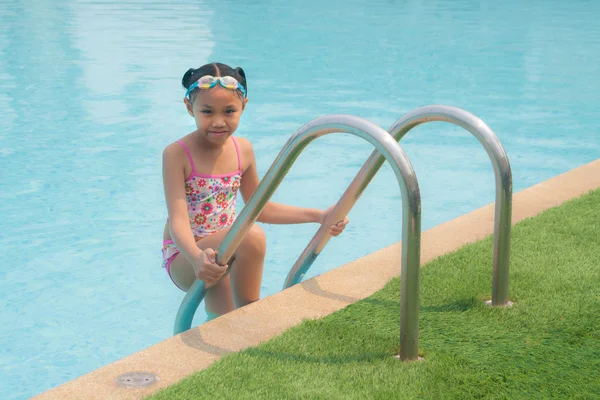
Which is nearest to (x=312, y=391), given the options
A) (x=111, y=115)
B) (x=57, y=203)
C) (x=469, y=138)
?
(x=57, y=203)

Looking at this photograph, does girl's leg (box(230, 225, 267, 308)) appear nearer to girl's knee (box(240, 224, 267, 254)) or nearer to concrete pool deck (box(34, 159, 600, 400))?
girl's knee (box(240, 224, 267, 254))

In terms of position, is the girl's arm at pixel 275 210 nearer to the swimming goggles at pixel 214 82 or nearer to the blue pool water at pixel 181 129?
the swimming goggles at pixel 214 82

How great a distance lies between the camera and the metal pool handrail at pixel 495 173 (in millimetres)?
2994

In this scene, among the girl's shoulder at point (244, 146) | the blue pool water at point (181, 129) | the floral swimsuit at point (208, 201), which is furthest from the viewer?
the blue pool water at point (181, 129)

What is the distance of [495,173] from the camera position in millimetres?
3082

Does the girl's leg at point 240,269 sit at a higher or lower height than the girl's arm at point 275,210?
lower

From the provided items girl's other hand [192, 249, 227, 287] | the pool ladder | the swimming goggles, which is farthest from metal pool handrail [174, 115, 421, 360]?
the swimming goggles

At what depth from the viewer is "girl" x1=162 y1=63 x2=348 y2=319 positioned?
3.39m

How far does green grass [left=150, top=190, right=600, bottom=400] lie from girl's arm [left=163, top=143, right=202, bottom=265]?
0.56 meters

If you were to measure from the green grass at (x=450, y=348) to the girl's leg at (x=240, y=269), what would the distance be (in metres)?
0.55

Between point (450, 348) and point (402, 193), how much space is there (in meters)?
0.73

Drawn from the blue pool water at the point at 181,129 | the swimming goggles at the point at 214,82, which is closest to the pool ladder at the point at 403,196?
the swimming goggles at the point at 214,82

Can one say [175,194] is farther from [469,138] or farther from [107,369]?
[469,138]

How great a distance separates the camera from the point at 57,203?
24.3ft
